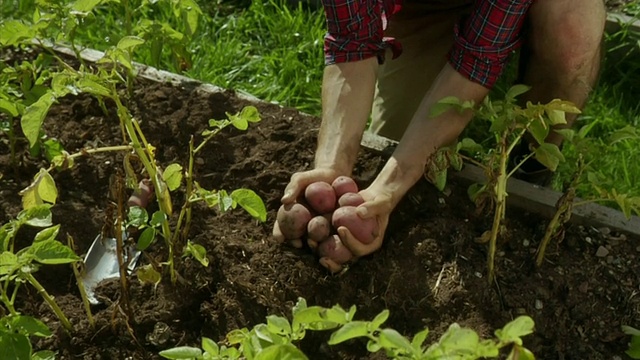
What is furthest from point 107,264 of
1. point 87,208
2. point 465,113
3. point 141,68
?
point 465,113

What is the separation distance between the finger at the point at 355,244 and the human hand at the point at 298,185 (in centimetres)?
13

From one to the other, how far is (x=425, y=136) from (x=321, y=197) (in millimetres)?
309

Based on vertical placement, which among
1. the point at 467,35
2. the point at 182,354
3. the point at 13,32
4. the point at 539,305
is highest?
the point at 13,32

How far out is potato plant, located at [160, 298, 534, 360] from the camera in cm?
128

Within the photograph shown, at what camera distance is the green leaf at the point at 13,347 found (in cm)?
167

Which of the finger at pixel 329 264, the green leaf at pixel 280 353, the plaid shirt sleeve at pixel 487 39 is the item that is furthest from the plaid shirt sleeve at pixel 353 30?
the green leaf at pixel 280 353

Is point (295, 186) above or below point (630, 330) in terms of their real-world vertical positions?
above

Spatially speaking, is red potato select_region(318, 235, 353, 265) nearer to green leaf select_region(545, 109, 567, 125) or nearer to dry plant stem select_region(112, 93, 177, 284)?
dry plant stem select_region(112, 93, 177, 284)

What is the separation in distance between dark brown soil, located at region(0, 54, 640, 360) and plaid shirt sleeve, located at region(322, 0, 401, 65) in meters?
0.27

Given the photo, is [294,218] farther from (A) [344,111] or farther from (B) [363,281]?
(A) [344,111]

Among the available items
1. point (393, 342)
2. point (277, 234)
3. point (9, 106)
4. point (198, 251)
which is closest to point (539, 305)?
point (277, 234)

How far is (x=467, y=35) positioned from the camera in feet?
7.40

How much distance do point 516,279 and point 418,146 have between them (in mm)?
388

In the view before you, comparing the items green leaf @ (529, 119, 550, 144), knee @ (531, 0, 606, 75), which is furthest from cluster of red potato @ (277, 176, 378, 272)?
knee @ (531, 0, 606, 75)
